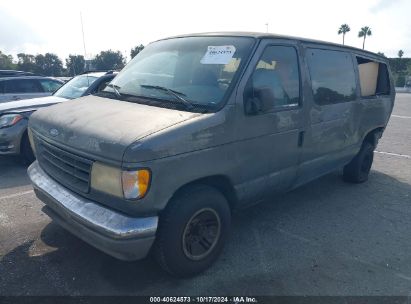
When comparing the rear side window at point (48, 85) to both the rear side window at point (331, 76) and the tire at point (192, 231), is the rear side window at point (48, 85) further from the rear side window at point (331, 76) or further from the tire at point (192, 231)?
the tire at point (192, 231)

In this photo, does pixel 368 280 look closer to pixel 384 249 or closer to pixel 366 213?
pixel 384 249

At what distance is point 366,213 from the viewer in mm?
4527

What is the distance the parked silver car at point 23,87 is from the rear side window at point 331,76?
7.42 meters

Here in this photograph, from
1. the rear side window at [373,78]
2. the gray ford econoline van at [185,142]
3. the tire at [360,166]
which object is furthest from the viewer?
the tire at [360,166]

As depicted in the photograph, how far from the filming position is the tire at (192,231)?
9.07 feet

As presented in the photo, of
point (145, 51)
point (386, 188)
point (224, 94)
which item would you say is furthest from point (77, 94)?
point (386, 188)

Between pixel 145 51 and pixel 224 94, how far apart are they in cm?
163

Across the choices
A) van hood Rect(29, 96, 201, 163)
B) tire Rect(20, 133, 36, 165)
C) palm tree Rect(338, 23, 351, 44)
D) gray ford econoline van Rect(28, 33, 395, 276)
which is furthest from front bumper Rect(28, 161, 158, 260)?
palm tree Rect(338, 23, 351, 44)

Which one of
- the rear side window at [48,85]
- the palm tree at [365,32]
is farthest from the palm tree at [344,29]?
the rear side window at [48,85]

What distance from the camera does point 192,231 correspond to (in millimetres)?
2998

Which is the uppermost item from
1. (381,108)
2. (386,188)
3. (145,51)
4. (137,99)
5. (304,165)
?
(145,51)

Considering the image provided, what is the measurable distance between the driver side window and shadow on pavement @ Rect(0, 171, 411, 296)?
144 cm

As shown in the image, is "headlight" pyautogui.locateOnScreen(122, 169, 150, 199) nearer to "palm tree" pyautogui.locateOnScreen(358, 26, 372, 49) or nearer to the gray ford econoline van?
the gray ford econoline van

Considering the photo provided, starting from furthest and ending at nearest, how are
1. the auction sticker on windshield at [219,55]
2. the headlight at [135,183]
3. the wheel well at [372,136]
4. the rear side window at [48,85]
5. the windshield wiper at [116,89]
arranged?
the rear side window at [48,85]
the wheel well at [372,136]
the windshield wiper at [116,89]
the auction sticker on windshield at [219,55]
the headlight at [135,183]
